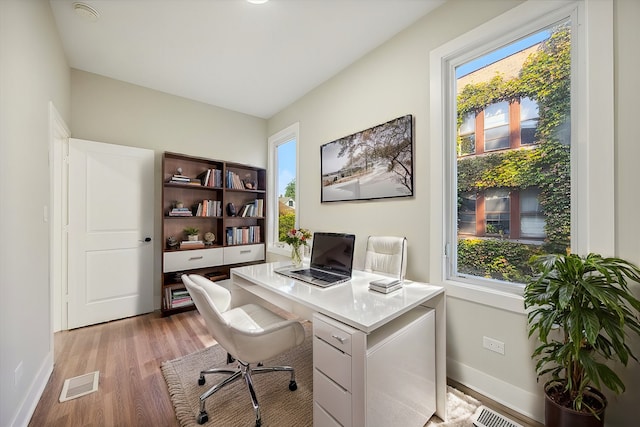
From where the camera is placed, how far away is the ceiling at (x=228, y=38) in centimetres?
197

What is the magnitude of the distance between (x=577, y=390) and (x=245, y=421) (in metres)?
1.77

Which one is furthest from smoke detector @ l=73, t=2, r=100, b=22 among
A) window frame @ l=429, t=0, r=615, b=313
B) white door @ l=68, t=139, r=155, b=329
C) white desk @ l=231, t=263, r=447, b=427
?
window frame @ l=429, t=0, r=615, b=313

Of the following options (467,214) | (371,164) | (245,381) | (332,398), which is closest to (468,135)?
(467,214)

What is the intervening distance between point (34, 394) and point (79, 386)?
23 cm

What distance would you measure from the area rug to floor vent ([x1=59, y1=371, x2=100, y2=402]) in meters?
Result: 0.44

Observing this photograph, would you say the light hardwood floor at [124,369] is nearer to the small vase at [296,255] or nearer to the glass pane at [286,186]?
the small vase at [296,255]

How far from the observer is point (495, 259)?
1768mm

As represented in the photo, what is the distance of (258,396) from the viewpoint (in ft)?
5.72

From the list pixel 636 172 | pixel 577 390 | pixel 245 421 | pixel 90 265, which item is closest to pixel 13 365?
pixel 245 421

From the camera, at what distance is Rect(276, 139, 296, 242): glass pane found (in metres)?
3.68

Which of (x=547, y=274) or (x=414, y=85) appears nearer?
(x=547, y=274)

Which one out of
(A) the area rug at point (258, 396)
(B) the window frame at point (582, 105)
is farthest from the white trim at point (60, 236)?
(B) the window frame at point (582, 105)

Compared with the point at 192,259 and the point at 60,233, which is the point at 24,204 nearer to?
the point at 60,233

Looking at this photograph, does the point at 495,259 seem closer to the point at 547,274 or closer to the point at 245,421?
the point at 547,274
